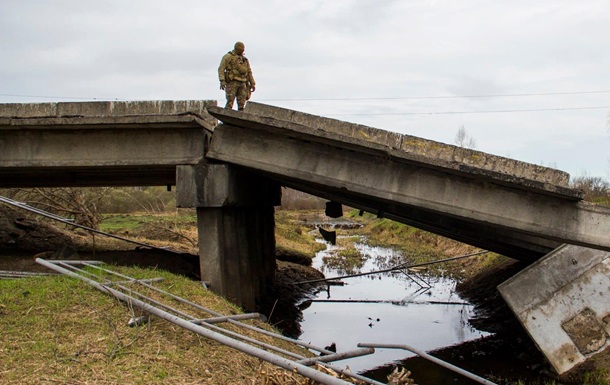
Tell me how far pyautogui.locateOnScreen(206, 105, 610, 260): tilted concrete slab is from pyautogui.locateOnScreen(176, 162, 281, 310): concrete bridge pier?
459 mm

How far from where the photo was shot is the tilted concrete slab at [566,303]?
881 centimetres

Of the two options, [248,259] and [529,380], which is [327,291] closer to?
[248,259]

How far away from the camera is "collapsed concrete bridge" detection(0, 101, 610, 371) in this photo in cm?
876

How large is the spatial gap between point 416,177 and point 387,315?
5.72 meters

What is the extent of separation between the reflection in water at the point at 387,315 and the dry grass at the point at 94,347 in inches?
159

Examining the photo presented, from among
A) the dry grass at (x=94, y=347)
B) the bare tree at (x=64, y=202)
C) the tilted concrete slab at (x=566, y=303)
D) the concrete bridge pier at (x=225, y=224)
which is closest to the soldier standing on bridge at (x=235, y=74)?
the concrete bridge pier at (x=225, y=224)

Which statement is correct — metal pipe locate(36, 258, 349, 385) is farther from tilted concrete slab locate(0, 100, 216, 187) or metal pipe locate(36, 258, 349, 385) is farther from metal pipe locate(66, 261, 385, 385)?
tilted concrete slab locate(0, 100, 216, 187)

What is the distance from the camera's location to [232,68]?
34.1 feet

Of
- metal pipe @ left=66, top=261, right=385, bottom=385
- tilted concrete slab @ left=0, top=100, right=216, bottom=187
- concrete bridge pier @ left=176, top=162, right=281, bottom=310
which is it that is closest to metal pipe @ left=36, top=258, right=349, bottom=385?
metal pipe @ left=66, top=261, right=385, bottom=385

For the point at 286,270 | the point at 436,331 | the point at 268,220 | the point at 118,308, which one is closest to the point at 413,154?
the point at 118,308

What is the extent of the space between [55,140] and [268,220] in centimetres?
658

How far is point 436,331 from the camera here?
12.8m

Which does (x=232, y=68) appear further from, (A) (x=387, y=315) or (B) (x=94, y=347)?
(A) (x=387, y=315)

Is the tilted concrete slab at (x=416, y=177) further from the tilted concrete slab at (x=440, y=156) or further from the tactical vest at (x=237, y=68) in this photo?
the tactical vest at (x=237, y=68)
